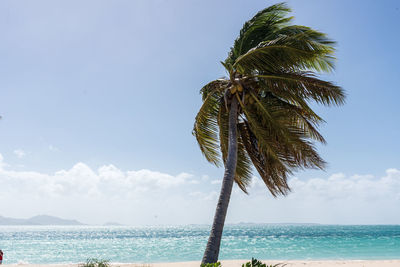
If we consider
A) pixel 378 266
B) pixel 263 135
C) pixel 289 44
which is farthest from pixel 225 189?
pixel 378 266

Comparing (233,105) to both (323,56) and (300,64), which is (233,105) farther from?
(323,56)

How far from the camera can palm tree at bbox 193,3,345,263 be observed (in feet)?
23.5

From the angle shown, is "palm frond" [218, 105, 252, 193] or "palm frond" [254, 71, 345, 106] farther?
"palm frond" [218, 105, 252, 193]

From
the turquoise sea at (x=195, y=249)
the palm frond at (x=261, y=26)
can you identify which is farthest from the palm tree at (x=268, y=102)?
the turquoise sea at (x=195, y=249)

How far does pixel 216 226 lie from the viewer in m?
6.32

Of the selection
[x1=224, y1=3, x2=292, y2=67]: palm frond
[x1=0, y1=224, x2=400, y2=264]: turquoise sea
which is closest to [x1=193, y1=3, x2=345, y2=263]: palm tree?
[x1=224, y1=3, x2=292, y2=67]: palm frond

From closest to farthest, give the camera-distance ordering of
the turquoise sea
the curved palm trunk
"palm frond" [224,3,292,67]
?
1. the curved palm trunk
2. "palm frond" [224,3,292,67]
3. the turquoise sea

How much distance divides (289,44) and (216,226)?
431 centimetres

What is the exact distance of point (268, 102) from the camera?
8555mm

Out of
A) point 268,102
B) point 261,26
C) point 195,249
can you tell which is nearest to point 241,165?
point 268,102

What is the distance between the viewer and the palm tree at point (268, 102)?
7160mm

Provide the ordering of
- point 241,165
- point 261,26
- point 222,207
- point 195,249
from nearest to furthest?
point 222,207 → point 261,26 → point 241,165 → point 195,249

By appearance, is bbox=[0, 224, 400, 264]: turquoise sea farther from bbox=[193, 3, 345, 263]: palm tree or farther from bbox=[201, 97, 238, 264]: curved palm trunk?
bbox=[201, 97, 238, 264]: curved palm trunk

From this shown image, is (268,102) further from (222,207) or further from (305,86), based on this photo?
(222,207)
